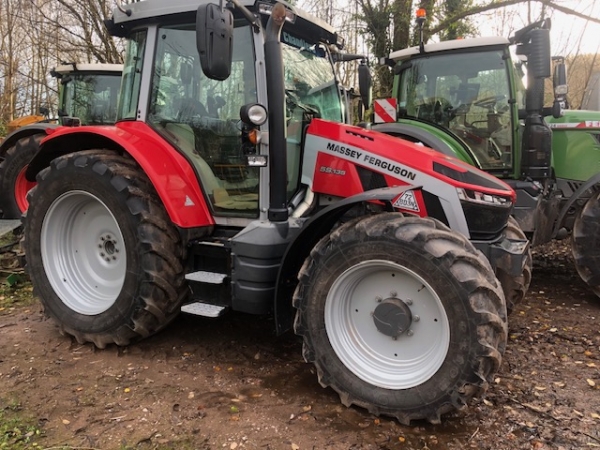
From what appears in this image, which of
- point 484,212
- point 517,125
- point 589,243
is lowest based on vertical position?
point 589,243

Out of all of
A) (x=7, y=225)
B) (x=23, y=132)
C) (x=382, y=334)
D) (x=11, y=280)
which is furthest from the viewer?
(x=23, y=132)

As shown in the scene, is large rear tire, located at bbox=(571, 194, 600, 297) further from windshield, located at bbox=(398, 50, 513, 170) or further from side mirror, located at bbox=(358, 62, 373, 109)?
side mirror, located at bbox=(358, 62, 373, 109)

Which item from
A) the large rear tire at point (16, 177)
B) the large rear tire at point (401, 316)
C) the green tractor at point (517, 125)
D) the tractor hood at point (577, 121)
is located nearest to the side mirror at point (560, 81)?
the green tractor at point (517, 125)

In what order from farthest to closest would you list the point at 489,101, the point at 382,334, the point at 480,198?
the point at 489,101, the point at 480,198, the point at 382,334

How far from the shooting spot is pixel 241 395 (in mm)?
3055

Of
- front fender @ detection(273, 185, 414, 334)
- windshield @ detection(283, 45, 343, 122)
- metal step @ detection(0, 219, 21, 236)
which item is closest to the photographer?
front fender @ detection(273, 185, 414, 334)

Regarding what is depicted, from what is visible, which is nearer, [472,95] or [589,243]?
[589,243]

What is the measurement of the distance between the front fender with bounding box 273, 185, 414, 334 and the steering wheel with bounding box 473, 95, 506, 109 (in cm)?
337

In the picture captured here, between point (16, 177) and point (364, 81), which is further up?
point (364, 81)

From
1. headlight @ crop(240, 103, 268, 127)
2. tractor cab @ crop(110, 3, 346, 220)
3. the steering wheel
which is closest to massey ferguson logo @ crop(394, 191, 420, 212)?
tractor cab @ crop(110, 3, 346, 220)

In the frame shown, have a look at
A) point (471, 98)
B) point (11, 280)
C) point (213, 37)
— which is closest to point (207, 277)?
point (213, 37)

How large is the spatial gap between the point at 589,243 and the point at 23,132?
7121mm

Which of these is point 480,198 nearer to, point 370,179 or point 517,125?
point 370,179

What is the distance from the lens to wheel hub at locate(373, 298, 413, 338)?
2789mm
